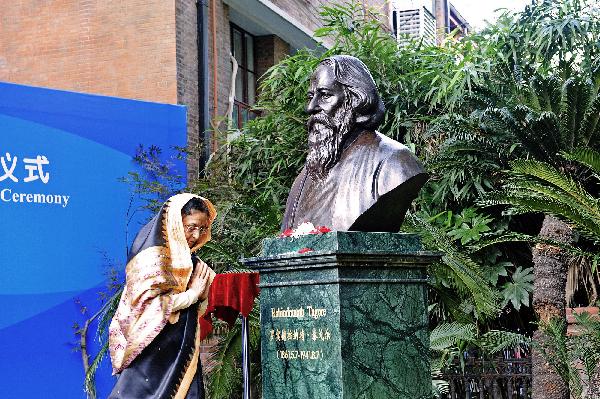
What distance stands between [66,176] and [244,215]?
195 centimetres

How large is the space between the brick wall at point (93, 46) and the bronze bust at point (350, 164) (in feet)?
23.0

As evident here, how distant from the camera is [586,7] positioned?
11.9 m

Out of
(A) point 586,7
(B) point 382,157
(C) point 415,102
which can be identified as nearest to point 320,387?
(B) point 382,157

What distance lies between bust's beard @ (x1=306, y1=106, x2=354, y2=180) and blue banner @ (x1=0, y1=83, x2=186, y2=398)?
16.0 feet

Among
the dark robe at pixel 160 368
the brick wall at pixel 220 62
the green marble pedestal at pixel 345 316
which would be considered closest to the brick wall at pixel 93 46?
the brick wall at pixel 220 62

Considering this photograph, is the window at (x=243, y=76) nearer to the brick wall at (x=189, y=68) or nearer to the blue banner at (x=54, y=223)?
the brick wall at (x=189, y=68)

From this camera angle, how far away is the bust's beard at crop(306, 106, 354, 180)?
621cm

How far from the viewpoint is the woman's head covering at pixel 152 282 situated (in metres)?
6.34

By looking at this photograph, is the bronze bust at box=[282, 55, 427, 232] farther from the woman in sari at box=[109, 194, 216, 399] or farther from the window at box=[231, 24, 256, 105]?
the window at box=[231, 24, 256, 105]

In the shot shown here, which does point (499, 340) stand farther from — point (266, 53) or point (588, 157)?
point (266, 53)

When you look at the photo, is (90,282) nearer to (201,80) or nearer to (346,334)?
(201,80)

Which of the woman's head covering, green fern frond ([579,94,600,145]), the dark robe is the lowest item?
the dark robe

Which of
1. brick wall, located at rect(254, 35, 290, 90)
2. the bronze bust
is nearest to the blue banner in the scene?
the bronze bust

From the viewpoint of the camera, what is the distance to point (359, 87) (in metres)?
6.21
